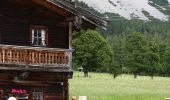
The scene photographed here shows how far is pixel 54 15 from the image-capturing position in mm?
29781

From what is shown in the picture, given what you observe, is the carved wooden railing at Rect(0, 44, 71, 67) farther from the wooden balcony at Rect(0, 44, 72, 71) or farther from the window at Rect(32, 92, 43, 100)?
the window at Rect(32, 92, 43, 100)

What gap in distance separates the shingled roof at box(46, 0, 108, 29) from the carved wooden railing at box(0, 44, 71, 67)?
228 centimetres

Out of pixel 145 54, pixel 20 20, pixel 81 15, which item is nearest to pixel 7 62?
pixel 20 20

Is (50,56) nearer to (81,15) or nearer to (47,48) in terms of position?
(47,48)

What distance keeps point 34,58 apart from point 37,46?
1.59 metres

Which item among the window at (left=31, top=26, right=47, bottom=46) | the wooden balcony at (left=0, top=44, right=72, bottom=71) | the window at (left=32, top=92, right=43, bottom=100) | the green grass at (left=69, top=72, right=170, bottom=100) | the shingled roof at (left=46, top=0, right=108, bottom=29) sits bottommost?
→ the green grass at (left=69, top=72, right=170, bottom=100)

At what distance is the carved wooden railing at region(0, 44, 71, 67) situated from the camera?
2655 centimetres

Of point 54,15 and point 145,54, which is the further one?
point 145,54

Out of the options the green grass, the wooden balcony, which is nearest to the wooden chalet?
the wooden balcony

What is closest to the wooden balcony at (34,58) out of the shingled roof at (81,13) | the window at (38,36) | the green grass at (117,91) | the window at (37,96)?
the window at (38,36)

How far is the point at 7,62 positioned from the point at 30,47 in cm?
170

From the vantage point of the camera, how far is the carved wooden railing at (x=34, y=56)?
87.1 ft

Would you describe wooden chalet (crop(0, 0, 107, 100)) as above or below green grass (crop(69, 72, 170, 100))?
above

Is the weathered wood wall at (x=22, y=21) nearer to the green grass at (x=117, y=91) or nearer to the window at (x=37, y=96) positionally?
the window at (x=37, y=96)
